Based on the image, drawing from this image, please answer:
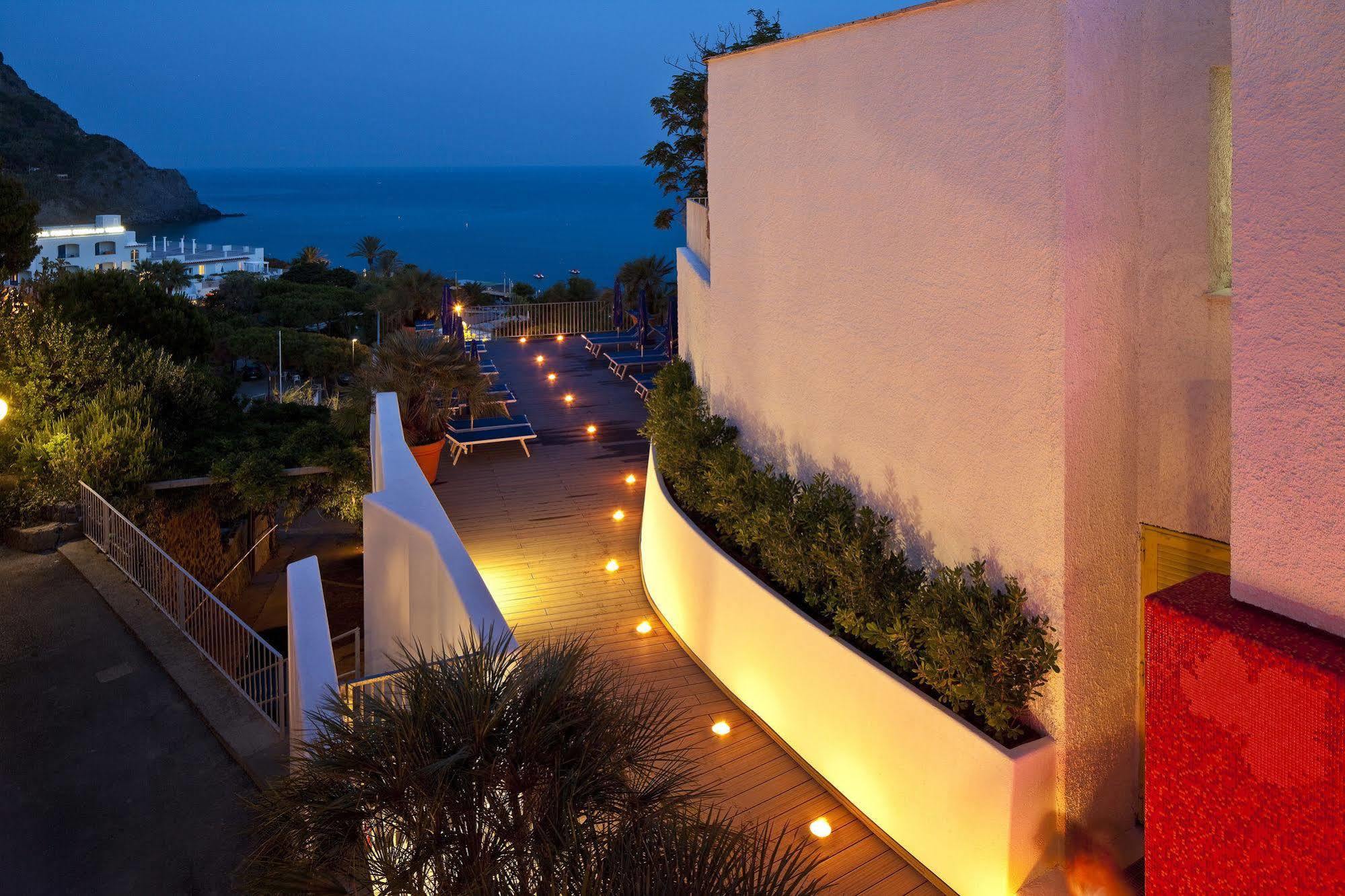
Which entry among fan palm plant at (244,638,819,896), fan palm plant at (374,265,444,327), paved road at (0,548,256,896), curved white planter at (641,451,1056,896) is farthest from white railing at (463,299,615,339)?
fan palm plant at (244,638,819,896)

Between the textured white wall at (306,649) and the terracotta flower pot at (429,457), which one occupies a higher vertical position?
the terracotta flower pot at (429,457)

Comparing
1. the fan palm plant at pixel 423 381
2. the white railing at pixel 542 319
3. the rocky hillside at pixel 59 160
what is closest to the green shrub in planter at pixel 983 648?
the fan palm plant at pixel 423 381

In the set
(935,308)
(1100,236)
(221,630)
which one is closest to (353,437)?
(221,630)

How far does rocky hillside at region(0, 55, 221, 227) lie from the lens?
8838cm

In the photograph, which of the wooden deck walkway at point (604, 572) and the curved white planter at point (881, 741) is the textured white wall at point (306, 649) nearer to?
the wooden deck walkway at point (604, 572)

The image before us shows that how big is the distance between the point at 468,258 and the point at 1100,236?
145880 mm

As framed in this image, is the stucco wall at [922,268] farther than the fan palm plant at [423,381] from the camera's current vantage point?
No

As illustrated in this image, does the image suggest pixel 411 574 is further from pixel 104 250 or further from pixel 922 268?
pixel 104 250

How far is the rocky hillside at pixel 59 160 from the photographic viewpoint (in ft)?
290

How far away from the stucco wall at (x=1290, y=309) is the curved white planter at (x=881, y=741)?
8.41ft

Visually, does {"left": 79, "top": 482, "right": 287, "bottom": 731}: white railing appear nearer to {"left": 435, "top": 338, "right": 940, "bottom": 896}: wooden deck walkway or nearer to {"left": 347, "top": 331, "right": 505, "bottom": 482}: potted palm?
{"left": 435, "top": 338, "right": 940, "bottom": 896}: wooden deck walkway

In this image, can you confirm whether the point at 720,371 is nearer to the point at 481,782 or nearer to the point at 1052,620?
the point at 1052,620

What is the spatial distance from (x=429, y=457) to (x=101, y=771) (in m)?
6.19

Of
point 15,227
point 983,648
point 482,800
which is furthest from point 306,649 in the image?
point 15,227
